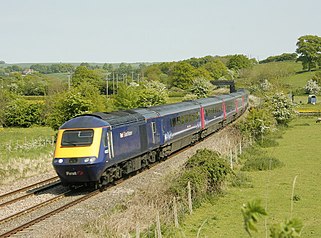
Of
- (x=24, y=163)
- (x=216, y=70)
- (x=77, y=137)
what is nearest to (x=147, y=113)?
(x=77, y=137)

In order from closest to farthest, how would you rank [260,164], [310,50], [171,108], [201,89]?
1. [260,164]
2. [171,108]
3. [201,89]
4. [310,50]

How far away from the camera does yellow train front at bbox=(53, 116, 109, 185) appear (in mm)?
18031

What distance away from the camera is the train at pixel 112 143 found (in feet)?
59.6

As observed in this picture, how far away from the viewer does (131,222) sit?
45.1 ft

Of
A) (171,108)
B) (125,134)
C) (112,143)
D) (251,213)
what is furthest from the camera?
(171,108)

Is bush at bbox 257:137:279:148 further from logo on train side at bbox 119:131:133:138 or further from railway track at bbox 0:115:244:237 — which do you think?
railway track at bbox 0:115:244:237

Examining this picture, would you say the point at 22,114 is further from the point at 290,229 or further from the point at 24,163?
the point at 290,229

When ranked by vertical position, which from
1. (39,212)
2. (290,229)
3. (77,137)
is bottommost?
(39,212)

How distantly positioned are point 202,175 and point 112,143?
3661 mm

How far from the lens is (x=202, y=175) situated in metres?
18.5

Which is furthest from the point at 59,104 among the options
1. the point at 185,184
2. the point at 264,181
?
the point at 185,184

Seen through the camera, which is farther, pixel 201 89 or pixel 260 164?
pixel 201 89

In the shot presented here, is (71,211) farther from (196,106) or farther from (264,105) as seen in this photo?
(264,105)

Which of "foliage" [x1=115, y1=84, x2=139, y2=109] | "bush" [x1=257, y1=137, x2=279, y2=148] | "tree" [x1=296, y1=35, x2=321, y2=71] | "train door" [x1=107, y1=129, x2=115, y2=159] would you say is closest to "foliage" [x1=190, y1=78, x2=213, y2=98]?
"foliage" [x1=115, y1=84, x2=139, y2=109]
